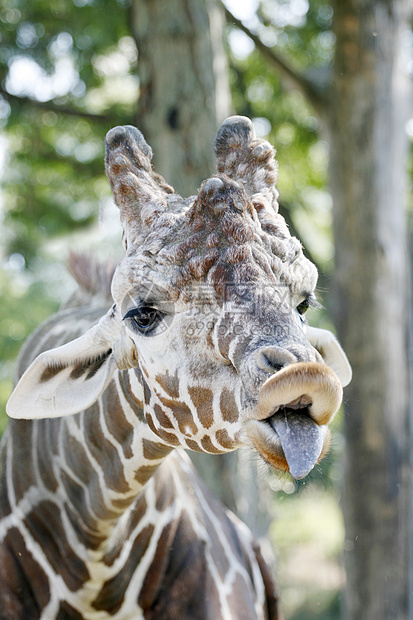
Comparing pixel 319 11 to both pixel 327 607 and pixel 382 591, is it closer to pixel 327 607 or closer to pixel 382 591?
pixel 382 591

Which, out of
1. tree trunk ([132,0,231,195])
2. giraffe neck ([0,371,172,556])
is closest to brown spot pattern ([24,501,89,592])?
giraffe neck ([0,371,172,556])

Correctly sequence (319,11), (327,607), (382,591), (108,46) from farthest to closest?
(327,607), (319,11), (108,46), (382,591)

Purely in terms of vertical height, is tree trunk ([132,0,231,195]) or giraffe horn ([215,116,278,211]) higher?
tree trunk ([132,0,231,195])

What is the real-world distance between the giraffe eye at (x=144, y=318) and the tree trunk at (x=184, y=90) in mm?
2954

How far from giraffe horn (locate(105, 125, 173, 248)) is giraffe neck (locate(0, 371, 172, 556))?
1.89 ft

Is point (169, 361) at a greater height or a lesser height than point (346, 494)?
greater

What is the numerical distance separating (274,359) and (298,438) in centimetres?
22

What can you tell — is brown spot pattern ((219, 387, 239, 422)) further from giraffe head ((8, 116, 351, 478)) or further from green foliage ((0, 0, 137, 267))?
green foliage ((0, 0, 137, 267))

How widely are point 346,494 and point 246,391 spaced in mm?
5061

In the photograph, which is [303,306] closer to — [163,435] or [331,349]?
[331,349]

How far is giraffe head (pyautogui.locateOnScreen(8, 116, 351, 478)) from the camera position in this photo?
6.15 feet

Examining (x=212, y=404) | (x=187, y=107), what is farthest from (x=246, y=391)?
(x=187, y=107)

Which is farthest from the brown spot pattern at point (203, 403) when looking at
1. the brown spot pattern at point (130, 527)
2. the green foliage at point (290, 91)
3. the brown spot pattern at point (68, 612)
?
the green foliage at point (290, 91)

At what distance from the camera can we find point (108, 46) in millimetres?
6820
